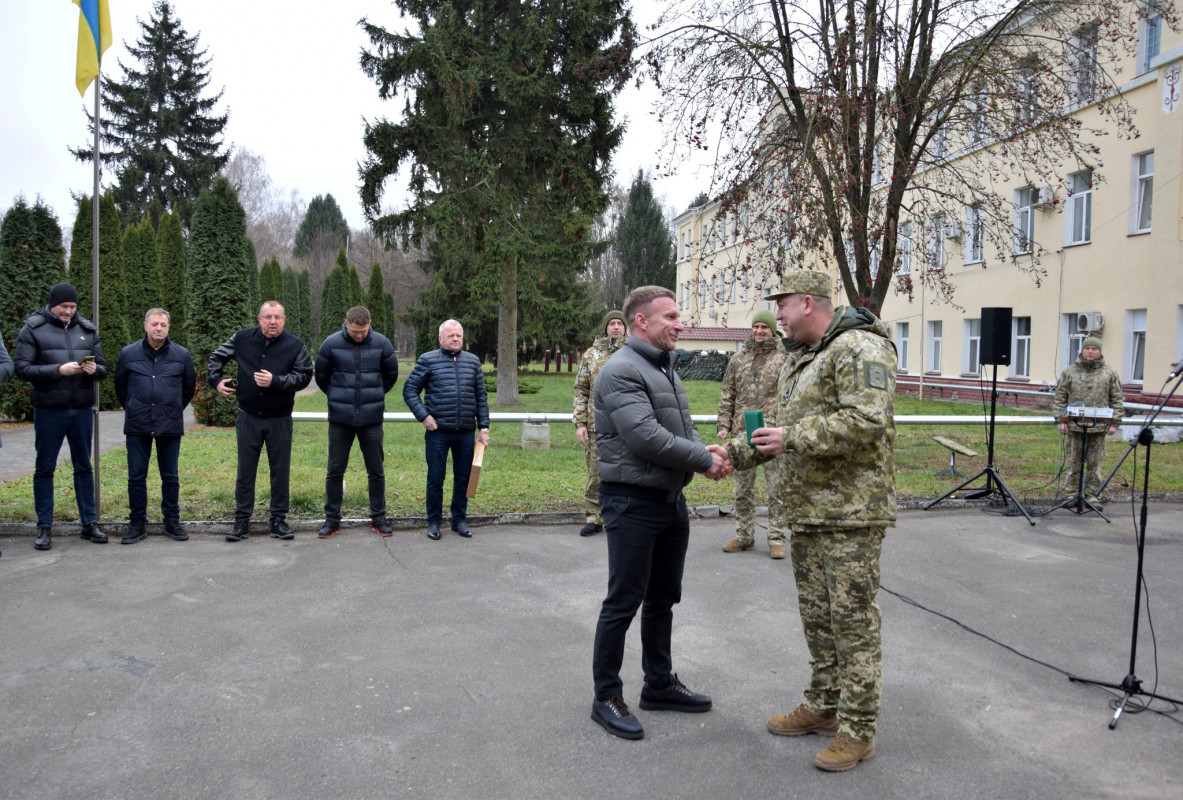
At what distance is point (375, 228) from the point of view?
2291cm

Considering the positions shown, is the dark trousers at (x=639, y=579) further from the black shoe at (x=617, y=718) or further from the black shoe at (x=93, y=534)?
the black shoe at (x=93, y=534)

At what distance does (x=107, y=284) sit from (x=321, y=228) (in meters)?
65.6

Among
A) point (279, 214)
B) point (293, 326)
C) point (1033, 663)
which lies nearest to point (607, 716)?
point (1033, 663)

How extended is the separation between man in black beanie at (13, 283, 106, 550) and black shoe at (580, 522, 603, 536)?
4473 millimetres

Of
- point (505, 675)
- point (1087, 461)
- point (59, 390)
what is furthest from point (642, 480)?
point (1087, 461)

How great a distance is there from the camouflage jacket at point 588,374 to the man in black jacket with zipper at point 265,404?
2673 millimetres

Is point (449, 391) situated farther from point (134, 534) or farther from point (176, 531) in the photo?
point (134, 534)

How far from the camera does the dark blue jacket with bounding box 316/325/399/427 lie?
26.4 feet

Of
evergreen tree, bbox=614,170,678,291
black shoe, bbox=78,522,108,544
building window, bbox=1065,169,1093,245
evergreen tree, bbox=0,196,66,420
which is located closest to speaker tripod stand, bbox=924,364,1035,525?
black shoe, bbox=78,522,108,544

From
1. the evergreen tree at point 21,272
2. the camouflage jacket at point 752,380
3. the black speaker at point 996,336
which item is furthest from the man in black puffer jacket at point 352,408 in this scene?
the evergreen tree at point 21,272

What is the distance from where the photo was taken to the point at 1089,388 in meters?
10.3

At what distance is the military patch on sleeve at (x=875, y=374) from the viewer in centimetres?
353

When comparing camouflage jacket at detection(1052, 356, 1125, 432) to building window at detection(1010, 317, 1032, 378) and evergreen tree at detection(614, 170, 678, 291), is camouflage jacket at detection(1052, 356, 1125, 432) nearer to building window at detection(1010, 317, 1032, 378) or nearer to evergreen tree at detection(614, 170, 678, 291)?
building window at detection(1010, 317, 1032, 378)

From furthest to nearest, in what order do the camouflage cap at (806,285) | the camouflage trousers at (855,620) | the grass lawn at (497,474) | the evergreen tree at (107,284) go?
1. the evergreen tree at (107,284)
2. the grass lawn at (497,474)
3. the camouflage cap at (806,285)
4. the camouflage trousers at (855,620)
